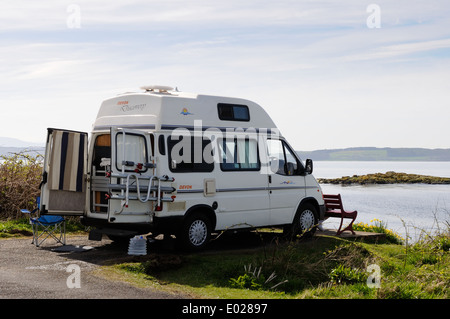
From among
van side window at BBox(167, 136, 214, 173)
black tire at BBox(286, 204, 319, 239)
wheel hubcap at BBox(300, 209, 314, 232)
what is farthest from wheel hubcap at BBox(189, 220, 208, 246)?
wheel hubcap at BBox(300, 209, 314, 232)

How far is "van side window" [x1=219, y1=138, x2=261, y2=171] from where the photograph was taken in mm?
11609

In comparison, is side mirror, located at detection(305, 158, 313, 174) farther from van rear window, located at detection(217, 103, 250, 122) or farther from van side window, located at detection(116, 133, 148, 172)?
van side window, located at detection(116, 133, 148, 172)

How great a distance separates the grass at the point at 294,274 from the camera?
8.22m

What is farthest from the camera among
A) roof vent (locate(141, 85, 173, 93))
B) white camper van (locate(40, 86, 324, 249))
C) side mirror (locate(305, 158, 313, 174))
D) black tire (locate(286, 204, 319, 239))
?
side mirror (locate(305, 158, 313, 174))

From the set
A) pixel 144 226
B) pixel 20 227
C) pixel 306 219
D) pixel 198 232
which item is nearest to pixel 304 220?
pixel 306 219

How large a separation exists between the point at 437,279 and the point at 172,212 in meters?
4.53

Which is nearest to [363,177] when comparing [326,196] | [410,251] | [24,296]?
[326,196]

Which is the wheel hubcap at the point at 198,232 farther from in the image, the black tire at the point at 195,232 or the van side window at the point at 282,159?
the van side window at the point at 282,159

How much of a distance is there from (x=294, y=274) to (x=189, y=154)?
2.97m

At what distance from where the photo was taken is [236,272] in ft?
31.3

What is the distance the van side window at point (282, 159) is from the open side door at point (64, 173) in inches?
150

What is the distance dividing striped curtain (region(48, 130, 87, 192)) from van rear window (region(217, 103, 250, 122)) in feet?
8.63
